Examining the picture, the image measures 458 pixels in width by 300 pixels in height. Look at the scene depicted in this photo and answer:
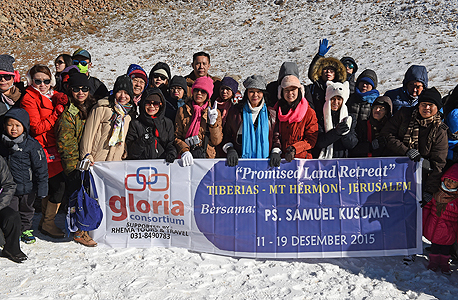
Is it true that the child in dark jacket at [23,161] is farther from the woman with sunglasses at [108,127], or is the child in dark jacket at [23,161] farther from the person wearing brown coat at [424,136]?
the person wearing brown coat at [424,136]

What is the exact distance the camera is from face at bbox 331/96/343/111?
4.84 metres

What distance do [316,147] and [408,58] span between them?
38.1ft

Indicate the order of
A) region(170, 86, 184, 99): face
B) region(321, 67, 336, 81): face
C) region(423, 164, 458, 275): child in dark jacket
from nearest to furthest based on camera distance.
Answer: region(423, 164, 458, 275): child in dark jacket
region(321, 67, 336, 81): face
region(170, 86, 184, 99): face

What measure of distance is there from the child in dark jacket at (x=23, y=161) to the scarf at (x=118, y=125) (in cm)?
84

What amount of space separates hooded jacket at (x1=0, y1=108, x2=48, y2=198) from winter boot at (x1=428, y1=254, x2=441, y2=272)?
461 cm

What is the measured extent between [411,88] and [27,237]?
534 cm

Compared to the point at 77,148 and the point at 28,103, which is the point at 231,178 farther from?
the point at 28,103

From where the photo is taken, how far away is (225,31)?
19609 mm

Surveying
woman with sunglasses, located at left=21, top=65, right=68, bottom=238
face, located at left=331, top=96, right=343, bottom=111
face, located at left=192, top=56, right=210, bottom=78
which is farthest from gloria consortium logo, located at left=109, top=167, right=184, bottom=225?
face, located at left=331, top=96, right=343, bottom=111

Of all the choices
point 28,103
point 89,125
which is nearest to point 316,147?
point 89,125

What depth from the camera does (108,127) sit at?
4.80 meters

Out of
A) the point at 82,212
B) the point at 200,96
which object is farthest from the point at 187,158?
the point at 82,212

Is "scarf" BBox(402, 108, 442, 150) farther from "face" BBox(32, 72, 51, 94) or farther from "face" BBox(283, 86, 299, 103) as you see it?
"face" BBox(32, 72, 51, 94)

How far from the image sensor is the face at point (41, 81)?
194 inches
